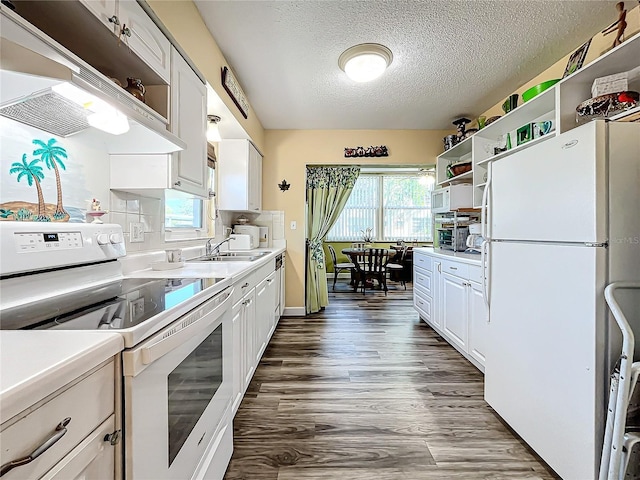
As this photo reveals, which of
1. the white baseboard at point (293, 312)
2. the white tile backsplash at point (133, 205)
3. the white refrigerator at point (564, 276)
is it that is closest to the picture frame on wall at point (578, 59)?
the white refrigerator at point (564, 276)

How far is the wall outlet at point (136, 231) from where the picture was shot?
170cm

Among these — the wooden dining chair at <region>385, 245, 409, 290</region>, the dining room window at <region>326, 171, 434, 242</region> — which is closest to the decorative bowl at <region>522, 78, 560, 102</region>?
the wooden dining chair at <region>385, 245, 409, 290</region>

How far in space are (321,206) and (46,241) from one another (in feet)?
11.7

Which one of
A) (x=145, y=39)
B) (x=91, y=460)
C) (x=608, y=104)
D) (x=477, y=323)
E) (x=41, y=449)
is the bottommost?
(x=477, y=323)

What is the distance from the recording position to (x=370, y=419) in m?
1.84

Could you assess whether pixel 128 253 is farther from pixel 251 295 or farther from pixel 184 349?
pixel 184 349

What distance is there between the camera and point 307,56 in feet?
7.70

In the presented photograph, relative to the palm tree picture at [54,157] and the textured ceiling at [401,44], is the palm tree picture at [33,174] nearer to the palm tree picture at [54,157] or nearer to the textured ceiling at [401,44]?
the palm tree picture at [54,157]

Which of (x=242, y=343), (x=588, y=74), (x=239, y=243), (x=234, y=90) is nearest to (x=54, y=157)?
(x=242, y=343)

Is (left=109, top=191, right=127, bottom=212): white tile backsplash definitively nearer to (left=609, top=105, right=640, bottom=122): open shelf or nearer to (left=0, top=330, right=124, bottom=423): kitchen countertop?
(left=0, top=330, right=124, bottom=423): kitchen countertop

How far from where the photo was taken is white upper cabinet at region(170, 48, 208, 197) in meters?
1.61

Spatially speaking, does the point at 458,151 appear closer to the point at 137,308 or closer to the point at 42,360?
the point at 137,308

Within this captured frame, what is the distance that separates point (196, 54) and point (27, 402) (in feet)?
6.53

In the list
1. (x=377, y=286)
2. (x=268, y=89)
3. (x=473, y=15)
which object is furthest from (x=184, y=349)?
(x=377, y=286)
